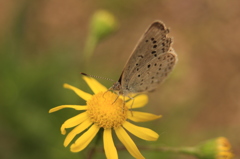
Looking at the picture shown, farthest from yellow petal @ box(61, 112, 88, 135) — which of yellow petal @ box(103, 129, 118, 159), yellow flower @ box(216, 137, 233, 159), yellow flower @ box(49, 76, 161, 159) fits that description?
yellow flower @ box(216, 137, 233, 159)

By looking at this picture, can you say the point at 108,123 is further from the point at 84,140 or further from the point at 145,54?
the point at 145,54

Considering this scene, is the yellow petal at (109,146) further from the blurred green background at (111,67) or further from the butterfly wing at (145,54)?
the blurred green background at (111,67)

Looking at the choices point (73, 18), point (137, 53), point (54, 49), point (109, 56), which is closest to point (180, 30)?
point (109, 56)

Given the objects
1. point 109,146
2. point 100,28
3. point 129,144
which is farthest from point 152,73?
point 100,28

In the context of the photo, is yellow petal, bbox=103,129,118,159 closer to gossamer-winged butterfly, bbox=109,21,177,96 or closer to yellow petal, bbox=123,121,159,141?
yellow petal, bbox=123,121,159,141

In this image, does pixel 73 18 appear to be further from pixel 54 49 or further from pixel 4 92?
pixel 4 92

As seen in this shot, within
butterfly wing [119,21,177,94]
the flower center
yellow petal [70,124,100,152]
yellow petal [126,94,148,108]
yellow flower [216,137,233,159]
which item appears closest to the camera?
yellow petal [70,124,100,152]
